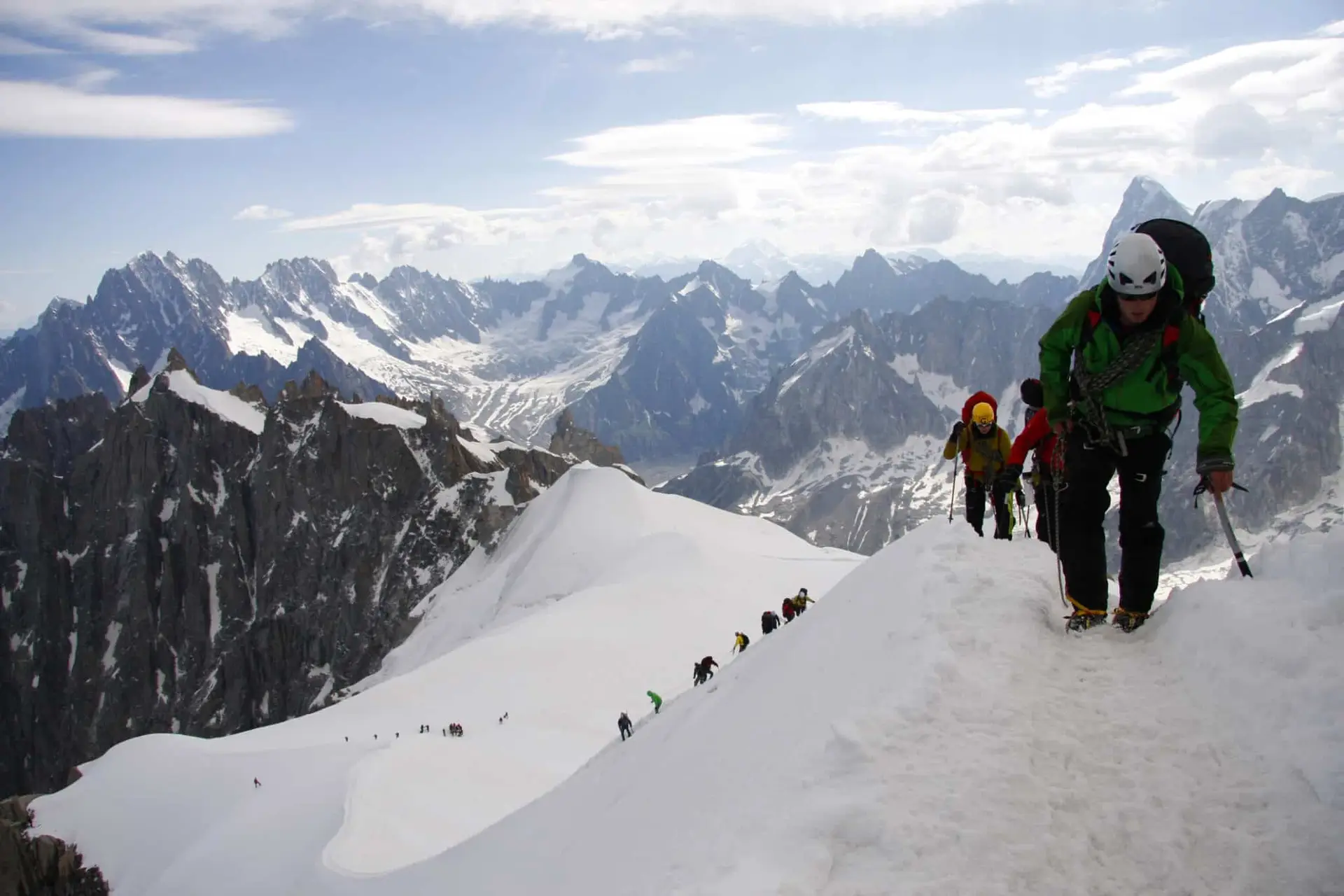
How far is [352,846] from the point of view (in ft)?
80.1

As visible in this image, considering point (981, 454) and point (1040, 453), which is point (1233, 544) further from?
point (981, 454)

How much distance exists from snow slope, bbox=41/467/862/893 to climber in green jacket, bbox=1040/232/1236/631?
758 inches

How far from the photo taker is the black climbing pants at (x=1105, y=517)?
30.0ft

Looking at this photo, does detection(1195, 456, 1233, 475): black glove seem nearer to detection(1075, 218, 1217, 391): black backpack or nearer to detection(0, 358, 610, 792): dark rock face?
detection(1075, 218, 1217, 391): black backpack

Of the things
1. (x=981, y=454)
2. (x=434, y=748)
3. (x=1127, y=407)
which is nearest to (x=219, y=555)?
(x=434, y=748)

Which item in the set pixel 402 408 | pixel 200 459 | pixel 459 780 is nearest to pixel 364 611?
pixel 402 408

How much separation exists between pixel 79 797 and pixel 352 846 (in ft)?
102

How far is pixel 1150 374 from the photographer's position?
29.4 feet

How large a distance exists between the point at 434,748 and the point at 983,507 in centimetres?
2704

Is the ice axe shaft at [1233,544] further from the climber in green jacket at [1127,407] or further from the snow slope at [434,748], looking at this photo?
the snow slope at [434,748]

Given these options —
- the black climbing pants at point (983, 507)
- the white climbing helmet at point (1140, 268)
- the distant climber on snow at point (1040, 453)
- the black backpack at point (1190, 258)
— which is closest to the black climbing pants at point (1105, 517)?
the distant climber on snow at point (1040, 453)

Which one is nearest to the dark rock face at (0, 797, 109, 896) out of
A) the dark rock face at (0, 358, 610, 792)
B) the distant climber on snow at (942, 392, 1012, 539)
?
the distant climber on snow at (942, 392, 1012, 539)

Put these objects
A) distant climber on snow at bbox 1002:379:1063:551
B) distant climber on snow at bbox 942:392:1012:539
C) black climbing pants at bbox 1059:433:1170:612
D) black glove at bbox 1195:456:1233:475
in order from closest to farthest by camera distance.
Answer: black glove at bbox 1195:456:1233:475 < black climbing pants at bbox 1059:433:1170:612 < distant climber on snow at bbox 1002:379:1063:551 < distant climber on snow at bbox 942:392:1012:539

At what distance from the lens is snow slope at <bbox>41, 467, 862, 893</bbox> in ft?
92.0
